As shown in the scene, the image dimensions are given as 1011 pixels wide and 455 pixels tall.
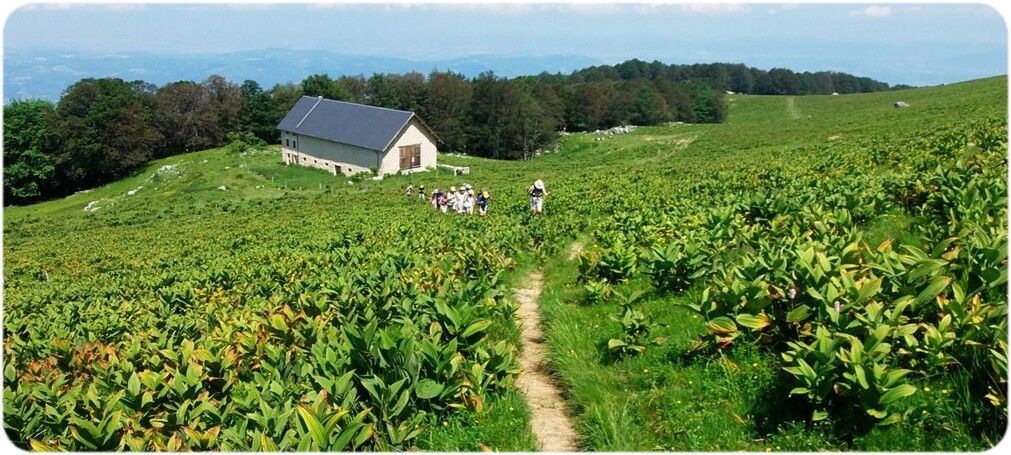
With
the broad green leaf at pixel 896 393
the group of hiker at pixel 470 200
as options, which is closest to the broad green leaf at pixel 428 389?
the broad green leaf at pixel 896 393

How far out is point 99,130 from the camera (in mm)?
81125

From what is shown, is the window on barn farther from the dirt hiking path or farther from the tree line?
the dirt hiking path

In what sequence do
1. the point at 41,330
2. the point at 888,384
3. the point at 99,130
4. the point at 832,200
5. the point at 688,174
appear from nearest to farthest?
the point at 888,384, the point at 832,200, the point at 41,330, the point at 688,174, the point at 99,130

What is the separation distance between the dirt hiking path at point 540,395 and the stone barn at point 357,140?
181 feet

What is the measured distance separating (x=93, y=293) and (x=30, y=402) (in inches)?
497

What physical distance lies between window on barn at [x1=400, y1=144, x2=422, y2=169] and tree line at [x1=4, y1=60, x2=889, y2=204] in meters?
25.4

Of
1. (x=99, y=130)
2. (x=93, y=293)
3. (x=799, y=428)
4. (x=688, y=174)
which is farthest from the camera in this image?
(x=99, y=130)

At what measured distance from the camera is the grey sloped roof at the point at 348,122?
63.8 meters

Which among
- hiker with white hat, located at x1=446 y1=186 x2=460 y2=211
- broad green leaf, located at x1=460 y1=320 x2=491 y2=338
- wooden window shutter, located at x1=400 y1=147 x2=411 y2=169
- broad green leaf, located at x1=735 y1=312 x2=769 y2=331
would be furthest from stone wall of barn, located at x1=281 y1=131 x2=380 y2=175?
broad green leaf, located at x1=735 y1=312 x2=769 y2=331

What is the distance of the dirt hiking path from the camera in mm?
5668

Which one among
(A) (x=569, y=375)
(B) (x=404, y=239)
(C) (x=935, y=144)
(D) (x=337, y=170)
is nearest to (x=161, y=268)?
(B) (x=404, y=239)

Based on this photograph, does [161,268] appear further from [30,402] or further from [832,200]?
[832,200]

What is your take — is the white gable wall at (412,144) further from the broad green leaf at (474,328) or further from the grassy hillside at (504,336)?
the broad green leaf at (474,328)

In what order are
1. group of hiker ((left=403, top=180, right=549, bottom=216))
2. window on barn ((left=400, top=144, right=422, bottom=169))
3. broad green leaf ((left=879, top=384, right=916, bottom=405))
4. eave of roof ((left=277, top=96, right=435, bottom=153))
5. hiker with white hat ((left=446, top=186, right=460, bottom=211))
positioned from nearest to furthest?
broad green leaf ((left=879, top=384, right=916, bottom=405)), group of hiker ((left=403, top=180, right=549, bottom=216)), hiker with white hat ((left=446, top=186, right=460, bottom=211)), eave of roof ((left=277, top=96, right=435, bottom=153)), window on barn ((left=400, top=144, right=422, bottom=169))
